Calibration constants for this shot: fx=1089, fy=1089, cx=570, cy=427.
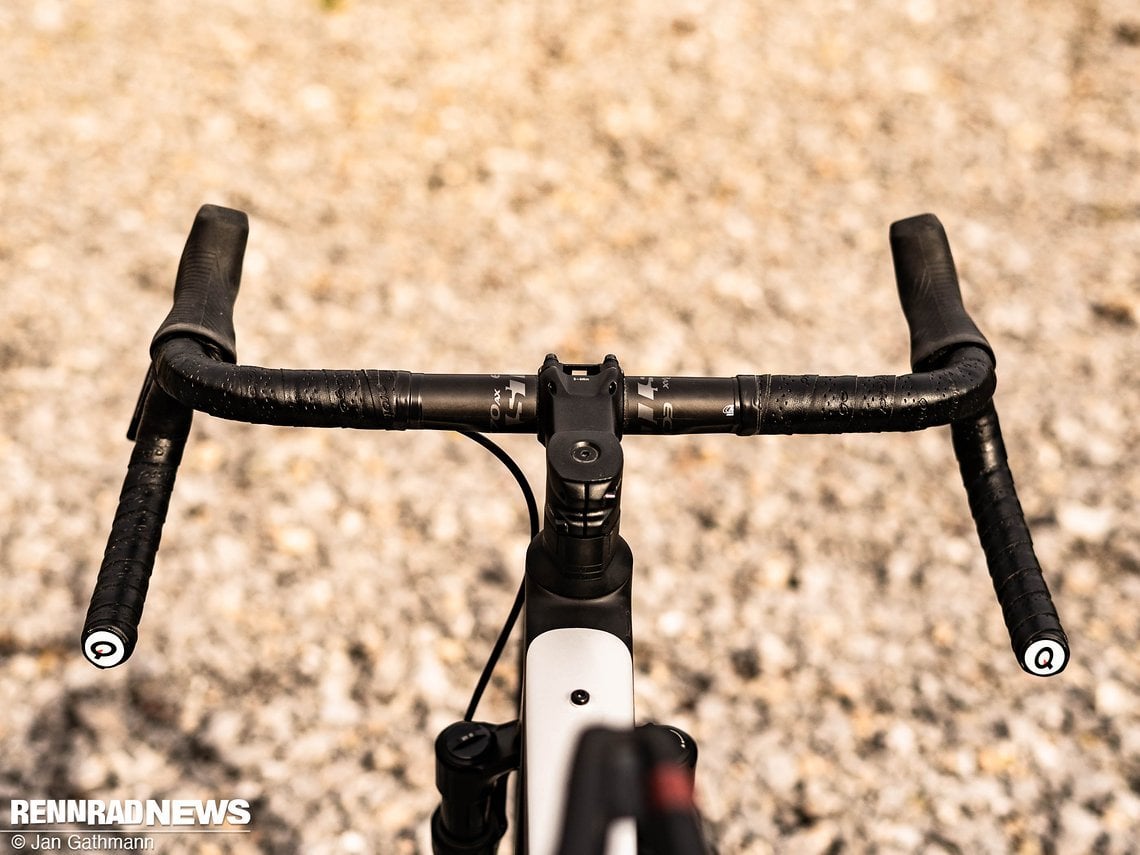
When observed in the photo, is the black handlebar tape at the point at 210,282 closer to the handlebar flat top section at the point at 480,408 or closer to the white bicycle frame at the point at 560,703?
the handlebar flat top section at the point at 480,408

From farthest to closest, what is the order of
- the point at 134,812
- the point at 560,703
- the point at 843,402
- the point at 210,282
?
the point at 134,812
the point at 210,282
the point at 843,402
the point at 560,703

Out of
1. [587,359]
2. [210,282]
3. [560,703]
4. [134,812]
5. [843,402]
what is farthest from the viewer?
[587,359]

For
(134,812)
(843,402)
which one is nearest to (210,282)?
(843,402)

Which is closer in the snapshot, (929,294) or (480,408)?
(480,408)

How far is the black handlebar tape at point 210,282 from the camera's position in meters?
1.59

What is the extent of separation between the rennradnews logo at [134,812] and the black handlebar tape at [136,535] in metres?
1.87

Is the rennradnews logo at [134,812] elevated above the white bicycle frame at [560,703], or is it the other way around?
the rennradnews logo at [134,812]

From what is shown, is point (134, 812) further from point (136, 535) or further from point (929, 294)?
point (929, 294)

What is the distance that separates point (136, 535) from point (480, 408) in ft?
1.78

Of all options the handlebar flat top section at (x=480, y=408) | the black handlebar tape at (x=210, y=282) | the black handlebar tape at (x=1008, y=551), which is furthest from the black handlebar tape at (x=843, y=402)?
the black handlebar tape at (x=210, y=282)

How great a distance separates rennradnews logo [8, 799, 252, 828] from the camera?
316 cm

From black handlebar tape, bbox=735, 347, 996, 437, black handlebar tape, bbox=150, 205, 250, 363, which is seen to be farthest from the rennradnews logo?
black handlebar tape, bbox=735, 347, 996, 437

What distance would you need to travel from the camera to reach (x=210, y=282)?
66.2 inches

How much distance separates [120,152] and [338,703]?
3.15 metres
